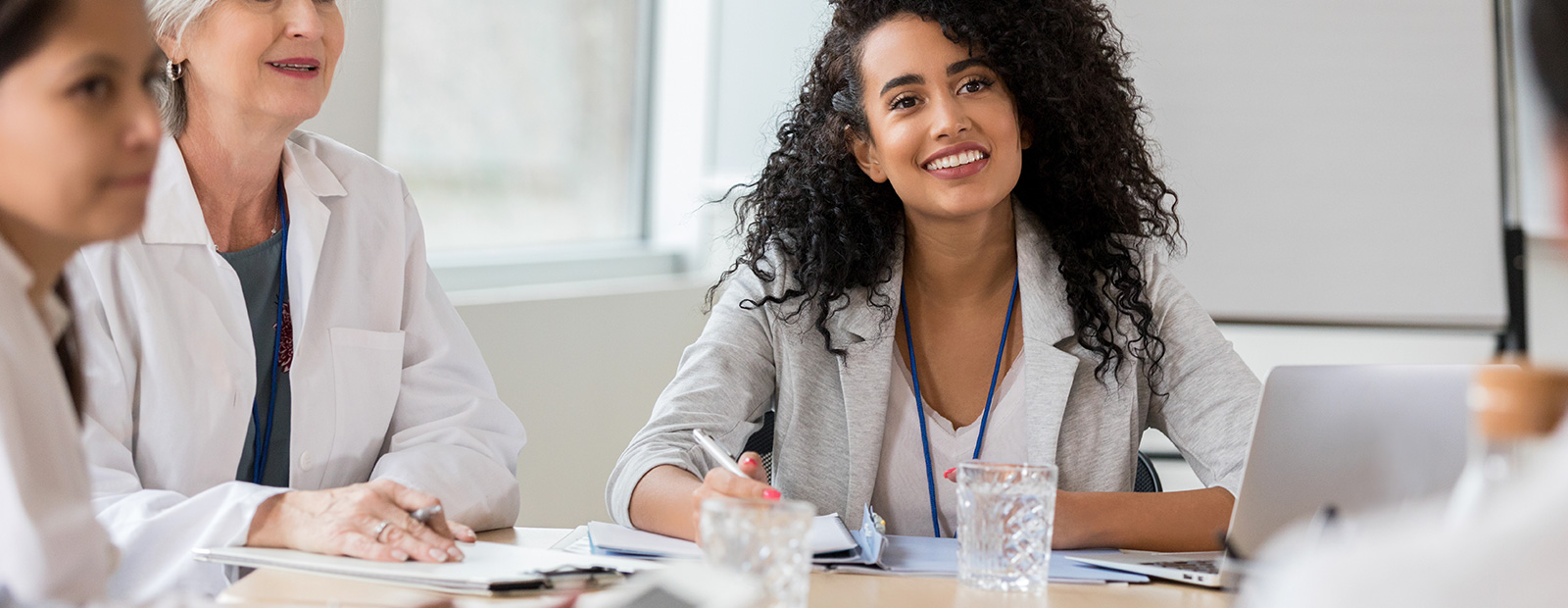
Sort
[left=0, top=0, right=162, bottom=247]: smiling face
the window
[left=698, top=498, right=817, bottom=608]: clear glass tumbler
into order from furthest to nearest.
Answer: the window < [left=698, top=498, right=817, bottom=608]: clear glass tumbler < [left=0, top=0, right=162, bottom=247]: smiling face

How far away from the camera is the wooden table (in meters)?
1.03

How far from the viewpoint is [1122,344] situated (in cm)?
175

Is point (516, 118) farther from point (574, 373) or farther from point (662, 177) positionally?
point (574, 373)

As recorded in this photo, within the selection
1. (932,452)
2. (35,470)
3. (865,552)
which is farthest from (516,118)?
(35,470)

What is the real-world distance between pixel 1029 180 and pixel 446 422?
0.99 metres

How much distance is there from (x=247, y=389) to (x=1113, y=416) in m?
1.20

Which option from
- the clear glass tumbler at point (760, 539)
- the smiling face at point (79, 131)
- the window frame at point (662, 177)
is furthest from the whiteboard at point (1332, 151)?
the smiling face at point (79, 131)

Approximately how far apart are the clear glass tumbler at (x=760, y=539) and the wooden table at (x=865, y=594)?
0.40ft

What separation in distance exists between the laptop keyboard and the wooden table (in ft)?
0.23

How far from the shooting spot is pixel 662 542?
4.30 feet

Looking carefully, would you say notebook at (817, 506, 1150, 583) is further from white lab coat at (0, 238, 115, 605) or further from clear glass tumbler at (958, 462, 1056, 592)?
white lab coat at (0, 238, 115, 605)

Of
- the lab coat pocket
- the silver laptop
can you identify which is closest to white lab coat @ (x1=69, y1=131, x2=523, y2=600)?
the lab coat pocket

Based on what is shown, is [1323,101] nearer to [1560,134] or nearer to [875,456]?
[875,456]

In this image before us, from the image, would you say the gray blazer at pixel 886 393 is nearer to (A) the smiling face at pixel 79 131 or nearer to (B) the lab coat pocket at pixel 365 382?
(B) the lab coat pocket at pixel 365 382
